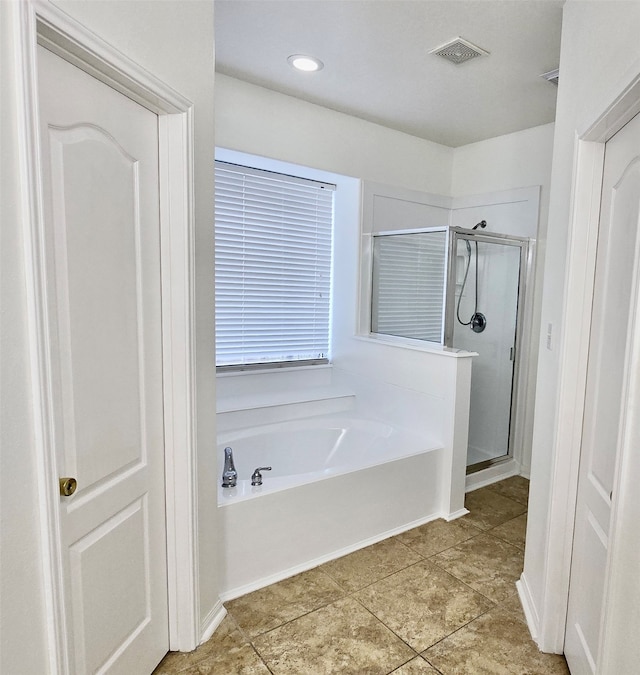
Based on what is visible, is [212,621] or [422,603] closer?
[212,621]

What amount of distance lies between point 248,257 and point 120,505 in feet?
7.40

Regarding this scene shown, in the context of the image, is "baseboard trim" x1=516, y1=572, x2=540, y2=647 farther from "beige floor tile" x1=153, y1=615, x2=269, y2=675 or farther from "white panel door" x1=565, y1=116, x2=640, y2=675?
"beige floor tile" x1=153, y1=615, x2=269, y2=675

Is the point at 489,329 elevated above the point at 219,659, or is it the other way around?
the point at 489,329

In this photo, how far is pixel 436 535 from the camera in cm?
281

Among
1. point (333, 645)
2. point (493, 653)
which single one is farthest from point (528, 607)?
point (333, 645)

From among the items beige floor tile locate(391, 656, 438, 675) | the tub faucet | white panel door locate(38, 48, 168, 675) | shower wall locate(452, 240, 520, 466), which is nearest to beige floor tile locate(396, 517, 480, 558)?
shower wall locate(452, 240, 520, 466)

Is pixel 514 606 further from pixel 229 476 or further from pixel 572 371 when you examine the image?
pixel 229 476

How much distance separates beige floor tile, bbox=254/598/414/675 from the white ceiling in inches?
106

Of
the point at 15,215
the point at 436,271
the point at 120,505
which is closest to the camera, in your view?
the point at 15,215

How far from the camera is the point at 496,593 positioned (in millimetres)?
2266

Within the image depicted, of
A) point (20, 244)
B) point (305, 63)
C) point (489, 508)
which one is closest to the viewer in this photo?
point (20, 244)

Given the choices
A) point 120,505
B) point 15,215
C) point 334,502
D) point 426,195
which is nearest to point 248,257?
point 426,195

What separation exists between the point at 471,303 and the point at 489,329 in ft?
1.05

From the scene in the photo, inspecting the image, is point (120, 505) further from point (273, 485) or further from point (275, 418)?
point (275, 418)
